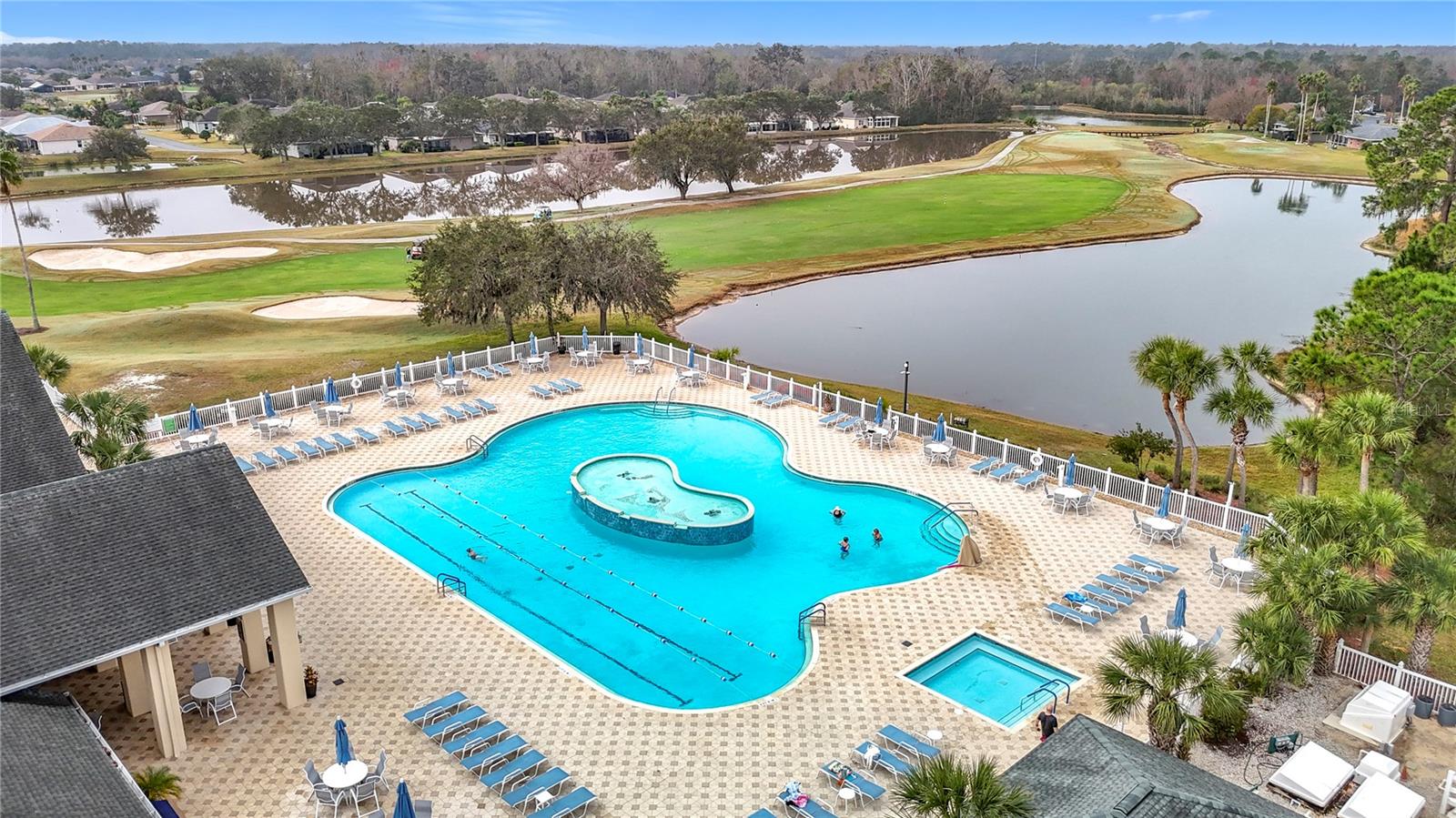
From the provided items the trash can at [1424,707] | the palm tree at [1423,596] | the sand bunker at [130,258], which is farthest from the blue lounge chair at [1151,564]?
the sand bunker at [130,258]

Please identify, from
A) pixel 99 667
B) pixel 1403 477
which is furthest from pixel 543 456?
pixel 1403 477

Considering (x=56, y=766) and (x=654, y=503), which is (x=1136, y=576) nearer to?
(x=654, y=503)

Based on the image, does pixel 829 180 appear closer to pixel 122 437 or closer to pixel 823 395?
pixel 823 395

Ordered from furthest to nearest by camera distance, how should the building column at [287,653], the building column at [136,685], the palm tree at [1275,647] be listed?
the building column at [287,653] → the building column at [136,685] → the palm tree at [1275,647]

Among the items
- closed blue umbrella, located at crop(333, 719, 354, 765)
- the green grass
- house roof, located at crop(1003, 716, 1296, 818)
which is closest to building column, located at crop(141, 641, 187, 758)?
closed blue umbrella, located at crop(333, 719, 354, 765)

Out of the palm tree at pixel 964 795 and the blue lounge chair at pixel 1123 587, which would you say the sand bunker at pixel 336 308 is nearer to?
the blue lounge chair at pixel 1123 587

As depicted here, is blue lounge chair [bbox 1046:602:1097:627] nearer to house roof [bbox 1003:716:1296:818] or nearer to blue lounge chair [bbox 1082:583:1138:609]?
blue lounge chair [bbox 1082:583:1138:609]
